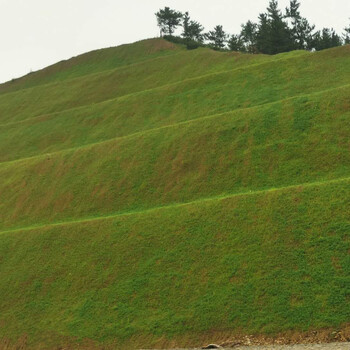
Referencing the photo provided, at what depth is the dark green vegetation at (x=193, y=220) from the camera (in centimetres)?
2000

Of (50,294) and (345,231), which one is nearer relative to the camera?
(345,231)

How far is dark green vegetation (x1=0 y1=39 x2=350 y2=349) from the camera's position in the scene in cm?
2000

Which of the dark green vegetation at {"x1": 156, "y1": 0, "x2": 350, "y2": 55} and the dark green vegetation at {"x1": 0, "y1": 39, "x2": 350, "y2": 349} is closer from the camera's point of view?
the dark green vegetation at {"x1": 0, "y1": 39, "x2": 350, "y2": 349}

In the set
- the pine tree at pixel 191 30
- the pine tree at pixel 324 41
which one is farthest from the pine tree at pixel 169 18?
the pine tree at pixel 324 41

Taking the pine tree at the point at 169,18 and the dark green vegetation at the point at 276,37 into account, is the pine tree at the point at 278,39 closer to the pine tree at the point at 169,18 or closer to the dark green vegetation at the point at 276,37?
the dark green vegetation at the point at 276,37

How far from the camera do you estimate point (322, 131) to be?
1216 inches

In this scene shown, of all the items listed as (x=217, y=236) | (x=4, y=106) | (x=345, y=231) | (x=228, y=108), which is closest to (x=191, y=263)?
(x=217, y=236)

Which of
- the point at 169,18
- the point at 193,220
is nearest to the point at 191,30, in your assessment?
the point at 169,18

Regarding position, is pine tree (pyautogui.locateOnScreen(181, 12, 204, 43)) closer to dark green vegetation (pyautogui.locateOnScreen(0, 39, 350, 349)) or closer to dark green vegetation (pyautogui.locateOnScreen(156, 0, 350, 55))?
dark green vegetation (pyautogui.locateOnScreen(156, 0, 350, 55))

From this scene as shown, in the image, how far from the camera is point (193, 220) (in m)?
25.7

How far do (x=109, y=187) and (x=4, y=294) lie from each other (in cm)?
1135

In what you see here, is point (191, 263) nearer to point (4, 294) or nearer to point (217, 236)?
point (217, 236)

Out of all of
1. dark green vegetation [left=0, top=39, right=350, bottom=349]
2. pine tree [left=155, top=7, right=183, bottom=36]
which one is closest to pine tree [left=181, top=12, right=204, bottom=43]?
pine tree [left=155, top=7, right=183, bottom=36]

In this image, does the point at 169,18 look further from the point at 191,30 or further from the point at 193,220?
the point at 193,220
